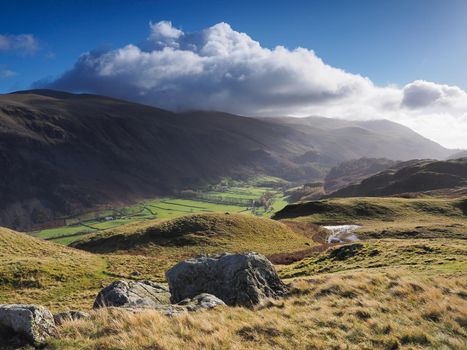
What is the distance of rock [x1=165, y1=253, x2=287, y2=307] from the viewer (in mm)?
19047

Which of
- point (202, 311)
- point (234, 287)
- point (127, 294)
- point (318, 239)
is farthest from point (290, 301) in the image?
point (318, 239)

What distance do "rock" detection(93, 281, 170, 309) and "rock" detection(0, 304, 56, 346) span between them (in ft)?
14.3

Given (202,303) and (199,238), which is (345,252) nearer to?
(202,303)

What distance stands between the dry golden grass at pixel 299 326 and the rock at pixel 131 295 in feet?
13.7

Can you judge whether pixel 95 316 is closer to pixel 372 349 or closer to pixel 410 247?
pixel 372 349

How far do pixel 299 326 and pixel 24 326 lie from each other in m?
10.1

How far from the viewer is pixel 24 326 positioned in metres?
11.7

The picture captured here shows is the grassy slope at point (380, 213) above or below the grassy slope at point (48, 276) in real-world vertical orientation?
above

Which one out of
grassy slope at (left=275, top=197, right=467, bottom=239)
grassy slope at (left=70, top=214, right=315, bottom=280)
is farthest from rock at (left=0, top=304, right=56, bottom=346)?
grassy slope at (left=275, top=197, right=467, bottom=239)

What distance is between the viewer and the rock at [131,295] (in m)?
18.1

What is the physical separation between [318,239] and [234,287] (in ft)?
207

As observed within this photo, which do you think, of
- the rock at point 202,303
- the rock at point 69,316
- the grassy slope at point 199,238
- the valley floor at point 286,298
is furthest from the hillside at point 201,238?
the rock at point 69,316

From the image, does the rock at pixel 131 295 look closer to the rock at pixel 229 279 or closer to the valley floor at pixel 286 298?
the rock at pixel 229 279

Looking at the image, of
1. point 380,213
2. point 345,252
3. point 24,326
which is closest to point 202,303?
point 24,326
